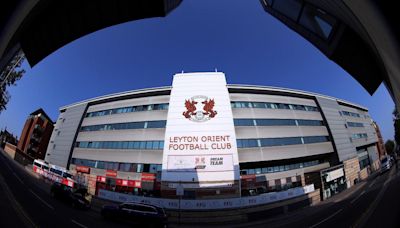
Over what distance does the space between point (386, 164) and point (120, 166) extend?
4.55 meters

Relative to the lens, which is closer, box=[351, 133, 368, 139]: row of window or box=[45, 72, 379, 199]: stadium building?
box=[351, 133, 368, 139]: row of window

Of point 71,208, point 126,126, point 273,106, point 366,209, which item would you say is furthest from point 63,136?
point 273,106

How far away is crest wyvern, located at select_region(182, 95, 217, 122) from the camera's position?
447cm

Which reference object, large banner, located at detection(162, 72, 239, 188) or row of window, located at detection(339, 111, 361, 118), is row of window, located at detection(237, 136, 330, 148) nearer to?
row of window, located at detection(339, 111, 361, 118)

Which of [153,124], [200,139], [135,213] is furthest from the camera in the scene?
[153,124]

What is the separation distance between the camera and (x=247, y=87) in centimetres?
572

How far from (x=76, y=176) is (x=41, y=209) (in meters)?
1.60

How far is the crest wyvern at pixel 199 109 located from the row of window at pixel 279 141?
209 centimetres

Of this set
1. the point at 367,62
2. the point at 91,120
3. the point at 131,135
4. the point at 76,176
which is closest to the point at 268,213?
the point at 367,62

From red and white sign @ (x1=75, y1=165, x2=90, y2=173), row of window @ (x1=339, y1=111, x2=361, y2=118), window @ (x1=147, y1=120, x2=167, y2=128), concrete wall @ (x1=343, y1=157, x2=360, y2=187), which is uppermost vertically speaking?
window @ (x1=147, y1=120, x2=167, y2=128)

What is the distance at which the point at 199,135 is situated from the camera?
539 cm

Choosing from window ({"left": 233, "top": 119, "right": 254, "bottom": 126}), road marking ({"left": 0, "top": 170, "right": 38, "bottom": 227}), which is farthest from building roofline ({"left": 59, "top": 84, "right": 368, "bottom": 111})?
window ({"left": 233, "top": 119, "right": 254, "bottom": 126})

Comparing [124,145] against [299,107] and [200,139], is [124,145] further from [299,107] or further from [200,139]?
[299,107]

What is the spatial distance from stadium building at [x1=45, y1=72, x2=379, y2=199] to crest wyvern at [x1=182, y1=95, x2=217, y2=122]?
0.03m
